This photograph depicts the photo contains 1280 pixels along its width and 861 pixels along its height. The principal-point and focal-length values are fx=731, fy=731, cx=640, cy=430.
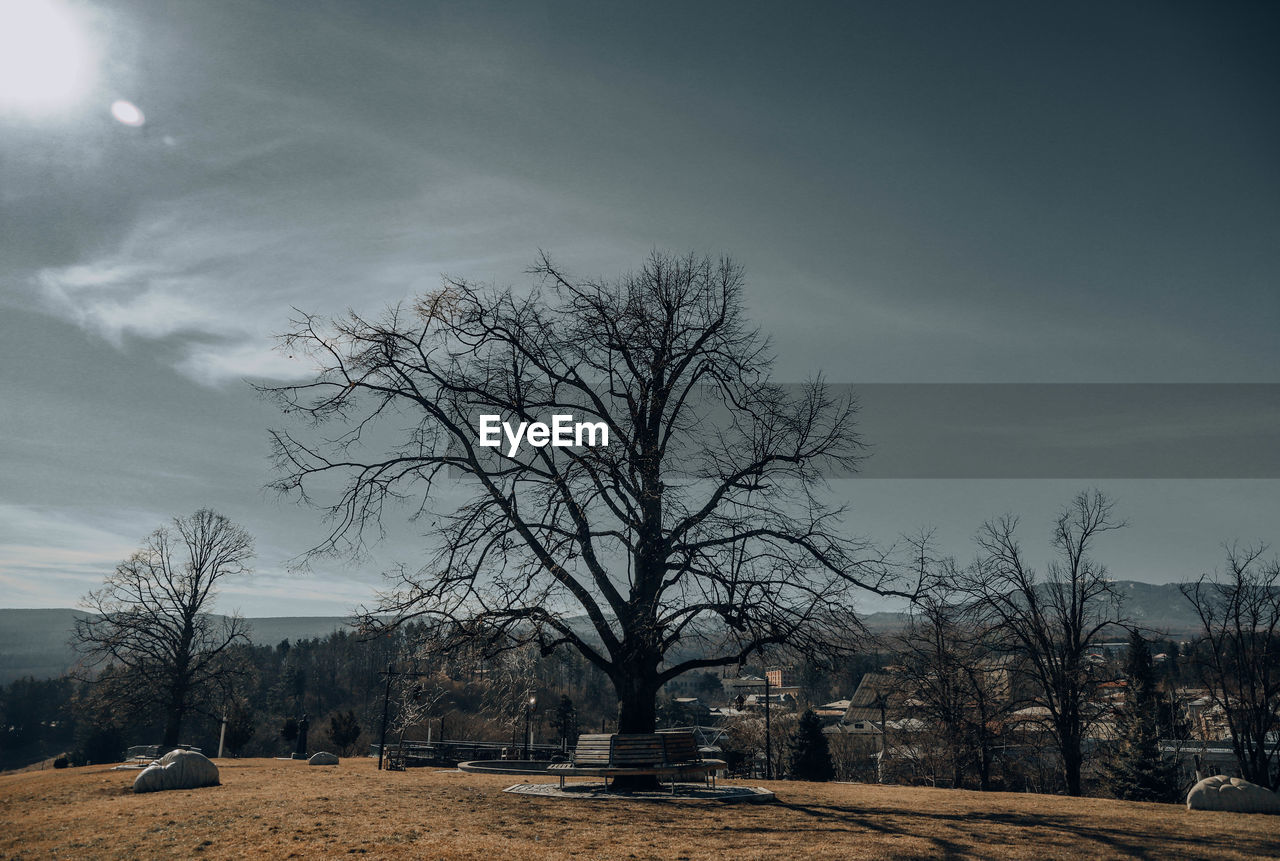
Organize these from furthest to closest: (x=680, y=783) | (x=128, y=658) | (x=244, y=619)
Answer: (x=244, y=619) < (x=128, y=658) < (x=680, y=783)

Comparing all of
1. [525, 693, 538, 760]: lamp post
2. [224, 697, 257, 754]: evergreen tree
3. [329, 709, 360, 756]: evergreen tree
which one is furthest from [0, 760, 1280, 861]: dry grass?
[224, 697, 257, 754]: evergreen tree

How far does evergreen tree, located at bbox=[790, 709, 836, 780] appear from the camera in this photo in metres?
38.9

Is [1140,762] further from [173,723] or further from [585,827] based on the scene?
[173,723]

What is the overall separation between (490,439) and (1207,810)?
1586cm

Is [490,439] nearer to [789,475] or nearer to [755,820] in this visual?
[789,475]

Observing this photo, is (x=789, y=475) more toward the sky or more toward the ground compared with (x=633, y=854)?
more toward the sky

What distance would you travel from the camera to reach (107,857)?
8.14 m

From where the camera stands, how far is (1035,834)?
10.2 m

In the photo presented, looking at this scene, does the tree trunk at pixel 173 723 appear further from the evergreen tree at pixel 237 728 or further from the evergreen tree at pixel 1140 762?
the evergreen tree at pixel 1140 762

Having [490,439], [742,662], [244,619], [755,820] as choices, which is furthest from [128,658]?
[755,820]

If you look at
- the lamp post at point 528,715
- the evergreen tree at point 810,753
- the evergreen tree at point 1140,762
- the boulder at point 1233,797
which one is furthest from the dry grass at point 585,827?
the evergreen tree at point 810,753

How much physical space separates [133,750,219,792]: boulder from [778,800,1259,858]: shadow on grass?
13.9m

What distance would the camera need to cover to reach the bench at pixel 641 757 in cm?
1461

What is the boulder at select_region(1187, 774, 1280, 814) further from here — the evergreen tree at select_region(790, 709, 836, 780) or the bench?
the evergreen tree at select_region(790, 709, 836, 780)
